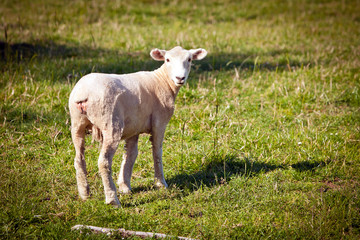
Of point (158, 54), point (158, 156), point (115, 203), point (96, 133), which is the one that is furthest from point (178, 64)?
point (115, 203)

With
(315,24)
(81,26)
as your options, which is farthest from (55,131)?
(315,24)

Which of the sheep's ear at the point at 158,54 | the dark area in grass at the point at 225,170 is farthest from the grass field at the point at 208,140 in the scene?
the sheep's ear at the point at 158,54

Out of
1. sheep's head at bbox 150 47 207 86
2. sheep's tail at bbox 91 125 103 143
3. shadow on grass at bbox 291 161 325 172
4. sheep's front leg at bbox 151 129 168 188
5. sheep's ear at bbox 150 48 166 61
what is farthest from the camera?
shadow on grass at bbox 291 161 325 172

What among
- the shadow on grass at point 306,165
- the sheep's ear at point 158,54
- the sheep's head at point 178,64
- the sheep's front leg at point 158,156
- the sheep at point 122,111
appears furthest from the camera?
the shadow on grass at point 306,165

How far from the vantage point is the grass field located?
167 inches

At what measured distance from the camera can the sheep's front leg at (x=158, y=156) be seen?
483cm

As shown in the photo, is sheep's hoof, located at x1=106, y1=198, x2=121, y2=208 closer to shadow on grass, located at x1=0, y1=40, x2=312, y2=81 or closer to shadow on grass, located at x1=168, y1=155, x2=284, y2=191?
shadow on grass, located at x1=168, y1=155, x2=284, y2=191

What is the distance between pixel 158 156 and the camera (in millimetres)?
4938

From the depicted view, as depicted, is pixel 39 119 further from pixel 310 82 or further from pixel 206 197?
pixel 310 82

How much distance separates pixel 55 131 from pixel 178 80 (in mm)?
2582

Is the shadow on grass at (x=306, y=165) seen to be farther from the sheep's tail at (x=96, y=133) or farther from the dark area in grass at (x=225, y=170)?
the sheep's tail at (x=96, y=133)

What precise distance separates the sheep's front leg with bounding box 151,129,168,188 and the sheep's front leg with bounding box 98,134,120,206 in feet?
2.23

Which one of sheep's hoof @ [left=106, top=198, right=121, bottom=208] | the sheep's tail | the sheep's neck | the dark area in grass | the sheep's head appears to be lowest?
the dark area in grass

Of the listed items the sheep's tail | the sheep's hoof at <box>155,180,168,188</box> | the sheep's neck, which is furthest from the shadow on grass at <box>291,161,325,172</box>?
the sheep's tail
